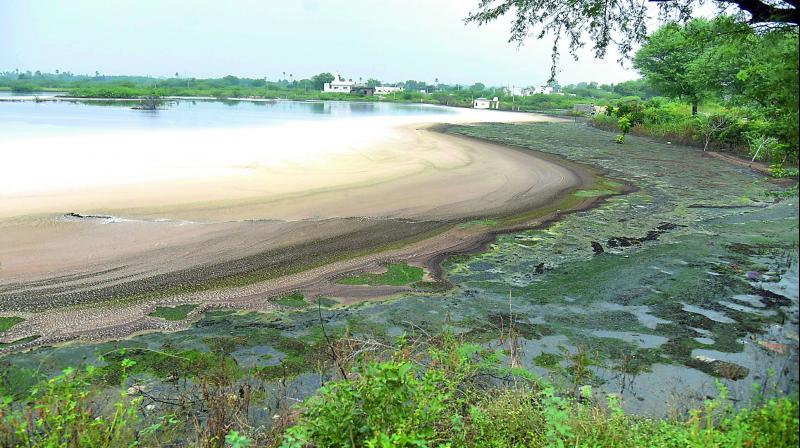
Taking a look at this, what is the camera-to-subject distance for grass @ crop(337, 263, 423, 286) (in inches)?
325

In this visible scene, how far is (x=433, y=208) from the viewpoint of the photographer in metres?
13.1

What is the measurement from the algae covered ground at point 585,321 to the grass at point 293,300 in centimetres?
3

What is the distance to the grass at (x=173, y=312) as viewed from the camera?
6866mm

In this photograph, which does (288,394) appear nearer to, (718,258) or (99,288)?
(99,288)

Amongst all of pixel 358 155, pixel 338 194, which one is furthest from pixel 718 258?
pixel 358 155

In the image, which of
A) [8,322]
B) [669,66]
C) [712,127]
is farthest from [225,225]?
[669,66]

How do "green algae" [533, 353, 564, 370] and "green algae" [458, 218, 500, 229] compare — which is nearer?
"green algae" [533, 353, 564, 370]

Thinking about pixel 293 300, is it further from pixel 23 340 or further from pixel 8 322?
pixel 8 322

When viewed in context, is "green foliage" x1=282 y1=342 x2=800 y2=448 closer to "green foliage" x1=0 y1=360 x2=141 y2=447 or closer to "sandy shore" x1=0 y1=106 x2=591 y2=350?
"green foliage" x1=0 y1=360 x2=141 y2=447

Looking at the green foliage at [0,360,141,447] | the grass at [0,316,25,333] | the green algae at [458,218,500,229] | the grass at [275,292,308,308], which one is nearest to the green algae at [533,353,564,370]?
the grass at [275,292,308,308]

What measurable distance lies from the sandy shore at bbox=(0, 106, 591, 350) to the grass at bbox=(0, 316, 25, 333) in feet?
0.37

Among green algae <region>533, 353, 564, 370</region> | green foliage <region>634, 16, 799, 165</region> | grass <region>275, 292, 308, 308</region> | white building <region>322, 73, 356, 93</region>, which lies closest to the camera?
green foliage <region>634, 16, 799, 165</region>

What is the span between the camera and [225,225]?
36.1ft

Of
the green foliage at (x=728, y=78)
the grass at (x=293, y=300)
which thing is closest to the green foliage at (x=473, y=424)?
the green foliage at (x=728, y=78)
